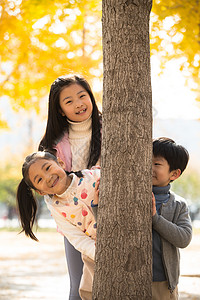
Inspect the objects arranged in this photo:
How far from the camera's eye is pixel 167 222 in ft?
9.37

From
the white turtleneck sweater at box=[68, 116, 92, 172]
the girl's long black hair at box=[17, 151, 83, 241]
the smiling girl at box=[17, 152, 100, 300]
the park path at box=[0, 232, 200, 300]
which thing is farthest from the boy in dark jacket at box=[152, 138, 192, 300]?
the park path at box=[0, 232, 200, 300]

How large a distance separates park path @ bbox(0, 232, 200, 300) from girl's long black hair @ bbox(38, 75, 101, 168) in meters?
2.82

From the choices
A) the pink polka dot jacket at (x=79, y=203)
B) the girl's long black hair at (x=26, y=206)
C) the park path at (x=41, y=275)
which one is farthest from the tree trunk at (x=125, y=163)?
the park path at (x=41, y=275)

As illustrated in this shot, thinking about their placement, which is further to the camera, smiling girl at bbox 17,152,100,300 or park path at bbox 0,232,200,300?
park path at bbox 0,232,200,300

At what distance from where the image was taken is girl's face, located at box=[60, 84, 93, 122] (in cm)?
332

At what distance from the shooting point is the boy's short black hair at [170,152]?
10.2 feet

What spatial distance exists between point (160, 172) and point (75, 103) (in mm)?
710

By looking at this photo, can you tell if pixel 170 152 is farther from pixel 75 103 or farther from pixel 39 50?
pixel 39 50

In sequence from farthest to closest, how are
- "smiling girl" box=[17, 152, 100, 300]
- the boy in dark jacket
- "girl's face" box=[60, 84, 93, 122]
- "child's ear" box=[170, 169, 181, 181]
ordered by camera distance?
"girl's face" box=[60, 84, 93, 122]
"child's ear" box=[170, 169, 181, 181]
"smiling girl" box=[17, 152, 100, 300]
the boy in dark jacket

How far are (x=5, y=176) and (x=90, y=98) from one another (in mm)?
32665

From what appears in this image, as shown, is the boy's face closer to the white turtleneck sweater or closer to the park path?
the white turtleneck sweater

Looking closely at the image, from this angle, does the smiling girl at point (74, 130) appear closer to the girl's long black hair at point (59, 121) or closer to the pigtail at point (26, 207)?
the girl's long black hair at point (59, 121)

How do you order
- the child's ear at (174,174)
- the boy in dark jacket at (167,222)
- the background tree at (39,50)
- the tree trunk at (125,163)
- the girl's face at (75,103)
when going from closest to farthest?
the tree trunk at (125,163), the boy in dark jacket at (167,222), the child's ear at (174,174), the girl's face at (75,103), the background tree at (39,50)

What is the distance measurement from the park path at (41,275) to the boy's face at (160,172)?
2.87 metres
